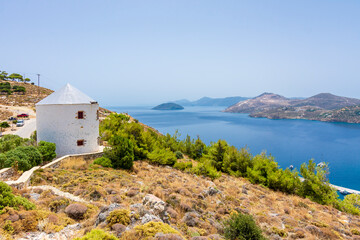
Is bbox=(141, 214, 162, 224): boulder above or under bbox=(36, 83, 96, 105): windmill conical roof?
under

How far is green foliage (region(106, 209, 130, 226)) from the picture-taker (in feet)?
19.6

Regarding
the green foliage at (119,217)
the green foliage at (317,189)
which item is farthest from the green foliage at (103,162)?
the green foliage at (317,189)

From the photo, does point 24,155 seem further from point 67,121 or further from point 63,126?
point 67,121

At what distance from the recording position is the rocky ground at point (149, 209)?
20.6ft

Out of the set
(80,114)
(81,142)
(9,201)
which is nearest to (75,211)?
(9,201)

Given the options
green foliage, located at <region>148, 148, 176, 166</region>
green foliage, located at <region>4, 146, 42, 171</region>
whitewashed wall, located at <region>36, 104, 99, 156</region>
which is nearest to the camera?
green foliage, located at <region>4, 146, 42, 171</region>

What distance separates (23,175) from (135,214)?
755 centimetres

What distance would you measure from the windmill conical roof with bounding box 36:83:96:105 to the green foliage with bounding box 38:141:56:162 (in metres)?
3.32

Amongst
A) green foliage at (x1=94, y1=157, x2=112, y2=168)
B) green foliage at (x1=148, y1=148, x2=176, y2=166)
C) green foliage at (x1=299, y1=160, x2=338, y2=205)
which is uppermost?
green foliage at (x1=94, y1=157, x2=112, y2=168)

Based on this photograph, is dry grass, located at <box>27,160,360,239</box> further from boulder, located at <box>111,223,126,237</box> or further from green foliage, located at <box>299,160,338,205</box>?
green foliage, located at <box>299,160,338,205</box>

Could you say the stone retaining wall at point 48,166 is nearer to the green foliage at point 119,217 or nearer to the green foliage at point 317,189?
the green foliage at point 119,217

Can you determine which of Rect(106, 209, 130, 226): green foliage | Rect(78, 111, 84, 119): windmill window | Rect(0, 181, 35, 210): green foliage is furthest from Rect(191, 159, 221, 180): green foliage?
Rect(0, 181, 35, 210): green foliage

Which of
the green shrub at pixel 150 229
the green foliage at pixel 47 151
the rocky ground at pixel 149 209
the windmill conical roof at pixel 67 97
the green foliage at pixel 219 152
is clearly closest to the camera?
the green shrub at pixel 150 229

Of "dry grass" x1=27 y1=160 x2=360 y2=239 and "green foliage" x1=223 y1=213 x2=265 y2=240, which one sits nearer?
"green foliage" x1=223 y1=213 x2=265 y2=240
